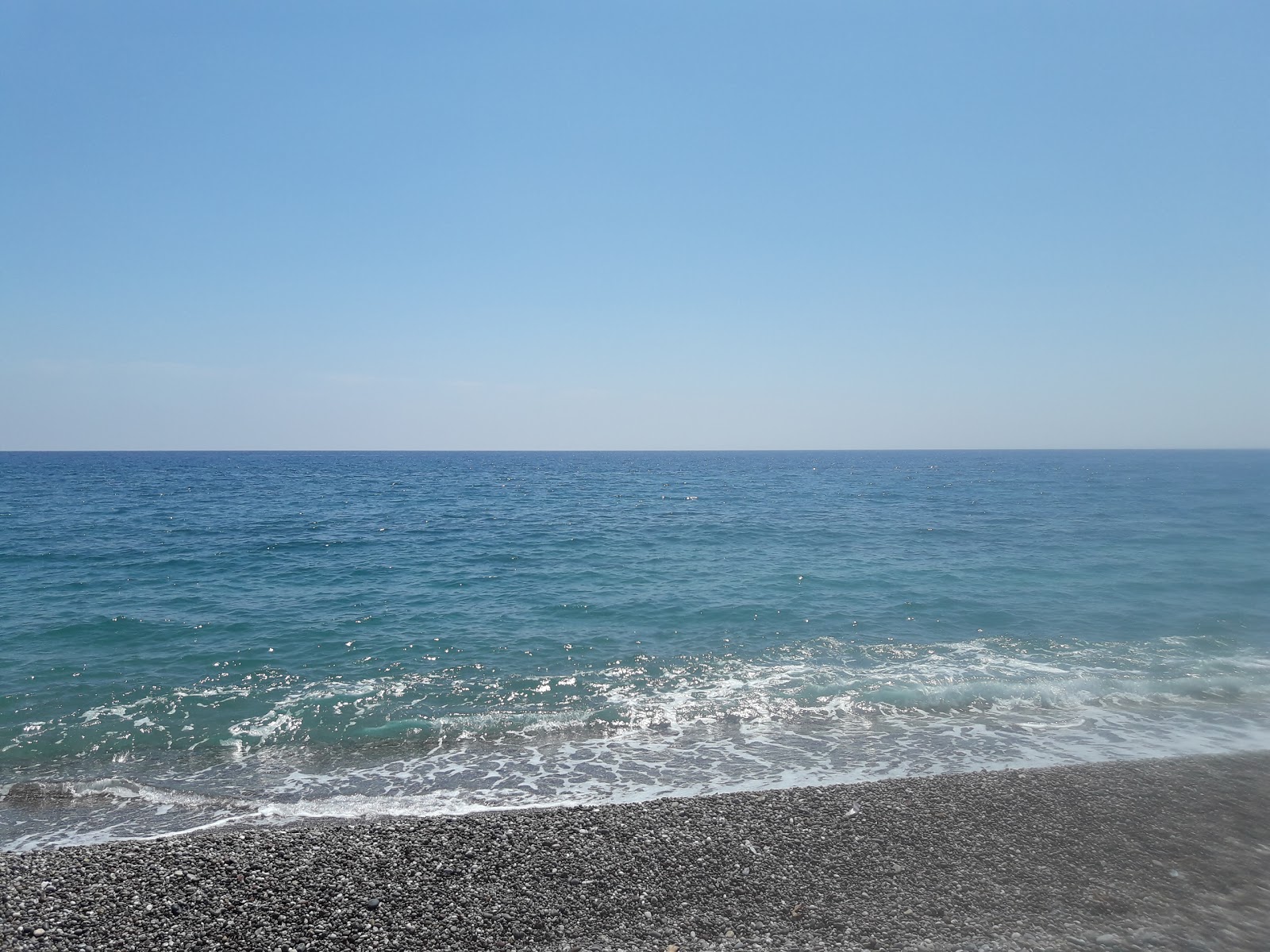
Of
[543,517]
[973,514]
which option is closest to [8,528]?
[543,517]

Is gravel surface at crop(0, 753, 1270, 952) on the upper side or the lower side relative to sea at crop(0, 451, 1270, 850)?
upper

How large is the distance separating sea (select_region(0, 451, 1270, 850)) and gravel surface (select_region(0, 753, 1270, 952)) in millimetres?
1398

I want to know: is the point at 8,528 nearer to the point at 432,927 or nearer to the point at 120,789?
the point at 120,789

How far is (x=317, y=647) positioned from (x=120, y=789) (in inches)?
258

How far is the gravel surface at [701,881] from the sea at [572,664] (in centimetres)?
140

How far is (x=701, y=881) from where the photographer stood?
6332 mm

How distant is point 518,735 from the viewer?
10812 mm

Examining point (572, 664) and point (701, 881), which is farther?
point (572, 664)

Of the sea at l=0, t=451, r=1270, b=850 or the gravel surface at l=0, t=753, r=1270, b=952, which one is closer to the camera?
the gravel surface at l=0, t=753, r=1270, b=952

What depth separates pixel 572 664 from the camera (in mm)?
14328

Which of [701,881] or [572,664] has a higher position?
[701,881]

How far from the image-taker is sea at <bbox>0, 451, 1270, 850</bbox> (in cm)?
935

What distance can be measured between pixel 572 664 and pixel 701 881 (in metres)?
8.24

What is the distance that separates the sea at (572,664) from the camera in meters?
9.35
